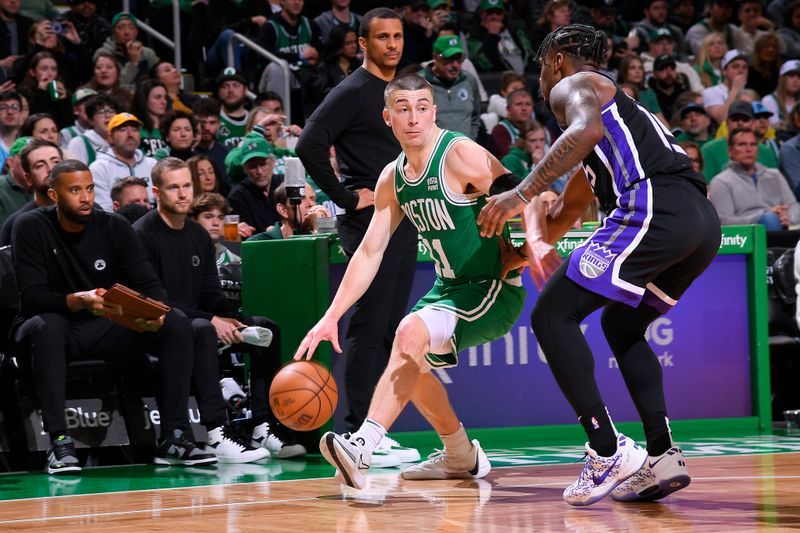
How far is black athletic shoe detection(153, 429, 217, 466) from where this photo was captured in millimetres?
7457

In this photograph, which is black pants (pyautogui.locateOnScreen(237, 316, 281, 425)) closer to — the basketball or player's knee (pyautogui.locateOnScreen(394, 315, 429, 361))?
the basketball

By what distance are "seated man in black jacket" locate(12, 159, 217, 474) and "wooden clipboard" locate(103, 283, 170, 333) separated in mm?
56

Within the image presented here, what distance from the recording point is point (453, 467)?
20.9ft

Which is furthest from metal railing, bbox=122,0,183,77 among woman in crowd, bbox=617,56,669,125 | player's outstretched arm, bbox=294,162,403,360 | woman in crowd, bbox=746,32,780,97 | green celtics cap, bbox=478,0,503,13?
player's outstretched arm, bbox=294,162,403,360

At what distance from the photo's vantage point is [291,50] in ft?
47.5

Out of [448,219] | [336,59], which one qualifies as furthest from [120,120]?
[448,219]

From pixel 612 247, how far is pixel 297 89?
8.99m

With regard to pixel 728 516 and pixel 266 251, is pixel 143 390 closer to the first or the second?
pixel 266 251

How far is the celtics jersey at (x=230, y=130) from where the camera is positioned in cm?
1219

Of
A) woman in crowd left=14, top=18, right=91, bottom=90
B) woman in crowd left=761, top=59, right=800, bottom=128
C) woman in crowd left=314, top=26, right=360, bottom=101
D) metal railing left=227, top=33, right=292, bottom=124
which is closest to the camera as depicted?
woman in crowd left=14, top=18, right=91, bottom=90

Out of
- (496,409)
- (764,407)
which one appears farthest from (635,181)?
(764,407)

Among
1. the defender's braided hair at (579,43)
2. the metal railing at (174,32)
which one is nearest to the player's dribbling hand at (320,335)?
the defender's braided hair at (579,43)

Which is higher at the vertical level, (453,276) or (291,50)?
(291,50)

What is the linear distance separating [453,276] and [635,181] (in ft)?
3.67
